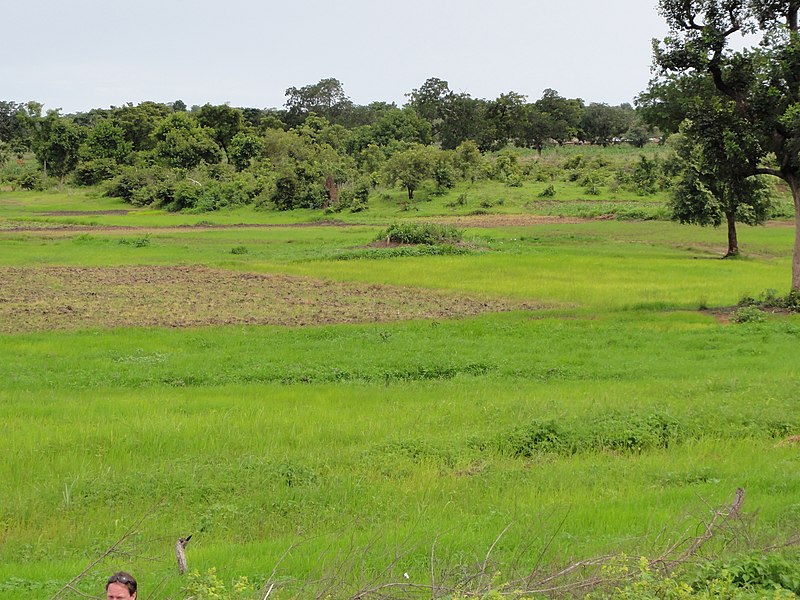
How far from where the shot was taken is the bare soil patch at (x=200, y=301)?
22.4 m

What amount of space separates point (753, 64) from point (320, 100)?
Result: 116 meters

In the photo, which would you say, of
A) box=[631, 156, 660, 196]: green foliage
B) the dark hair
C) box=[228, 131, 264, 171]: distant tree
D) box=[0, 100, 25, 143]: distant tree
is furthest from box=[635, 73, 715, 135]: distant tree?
box=[0, 100, 25, 143]: distant tree

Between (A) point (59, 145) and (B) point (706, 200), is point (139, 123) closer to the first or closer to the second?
(A) point (59, 145)

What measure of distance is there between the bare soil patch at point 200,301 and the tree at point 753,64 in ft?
26.8

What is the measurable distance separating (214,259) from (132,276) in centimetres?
711

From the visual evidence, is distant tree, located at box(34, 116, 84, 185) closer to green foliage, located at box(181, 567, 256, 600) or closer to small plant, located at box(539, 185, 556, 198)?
small plant, located at box(539, 185, 556, 198)

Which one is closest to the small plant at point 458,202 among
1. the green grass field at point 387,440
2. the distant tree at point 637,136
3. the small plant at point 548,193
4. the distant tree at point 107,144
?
the small plant at point 548,193

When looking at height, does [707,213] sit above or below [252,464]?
above

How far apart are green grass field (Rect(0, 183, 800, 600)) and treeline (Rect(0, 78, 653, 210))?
140 ft

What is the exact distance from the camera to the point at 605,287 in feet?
92.7

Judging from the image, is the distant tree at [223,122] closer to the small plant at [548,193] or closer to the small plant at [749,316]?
the small plant at [548,193]

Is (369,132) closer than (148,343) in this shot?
No

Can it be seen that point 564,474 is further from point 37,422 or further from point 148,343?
point 148,343

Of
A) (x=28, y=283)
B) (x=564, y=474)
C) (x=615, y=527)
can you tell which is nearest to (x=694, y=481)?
(x=564, y=474)
